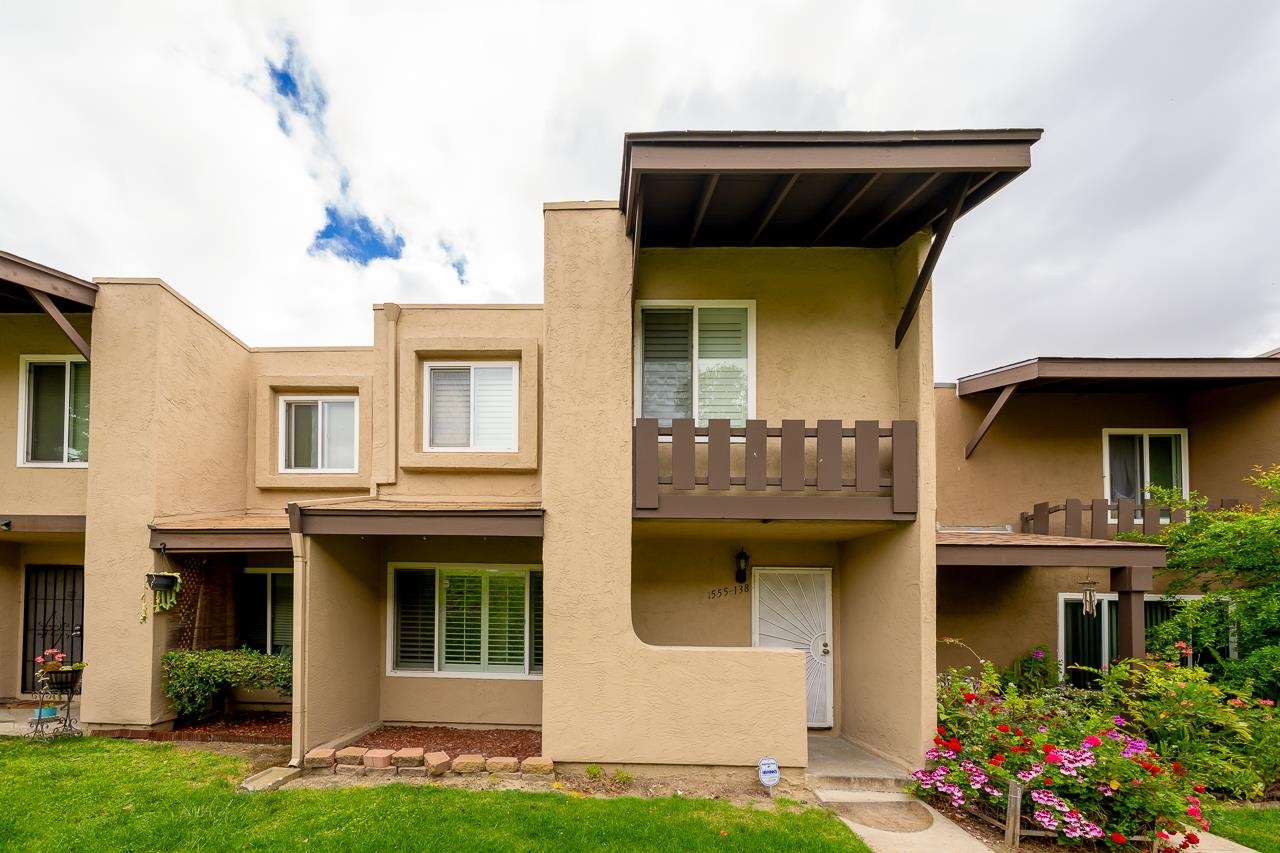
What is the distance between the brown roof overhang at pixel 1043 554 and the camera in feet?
20.7

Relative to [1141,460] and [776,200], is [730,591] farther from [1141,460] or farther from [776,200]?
[1141,460]

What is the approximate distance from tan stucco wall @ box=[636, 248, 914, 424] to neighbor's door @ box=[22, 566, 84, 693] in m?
9.78

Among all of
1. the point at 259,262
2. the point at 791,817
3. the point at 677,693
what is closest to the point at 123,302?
the point at 677,693

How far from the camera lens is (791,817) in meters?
4.87

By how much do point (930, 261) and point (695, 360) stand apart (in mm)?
2675

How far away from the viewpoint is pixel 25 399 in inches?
310

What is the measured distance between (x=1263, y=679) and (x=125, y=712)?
13.7 metres

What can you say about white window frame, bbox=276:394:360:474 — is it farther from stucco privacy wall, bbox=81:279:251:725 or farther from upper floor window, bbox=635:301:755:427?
upper floor window, bbox=635:301:755:427

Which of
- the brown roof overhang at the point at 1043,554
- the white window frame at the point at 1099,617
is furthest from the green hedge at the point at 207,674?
the white window frame at the point at 1099,617

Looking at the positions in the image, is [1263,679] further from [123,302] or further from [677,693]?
[123,302]

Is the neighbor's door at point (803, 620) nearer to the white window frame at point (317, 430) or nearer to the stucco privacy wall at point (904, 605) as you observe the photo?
the stucco privacy wall at point (904, 605)

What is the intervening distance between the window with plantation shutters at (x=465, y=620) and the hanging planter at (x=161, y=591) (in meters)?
2.60

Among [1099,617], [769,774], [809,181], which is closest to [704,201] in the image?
[809,181]

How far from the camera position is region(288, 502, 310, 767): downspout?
5957mm
